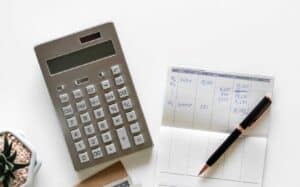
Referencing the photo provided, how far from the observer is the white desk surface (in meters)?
0.65

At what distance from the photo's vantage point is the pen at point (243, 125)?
2.11 feet

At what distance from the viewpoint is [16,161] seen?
1.98 ft

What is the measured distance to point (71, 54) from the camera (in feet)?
2.09

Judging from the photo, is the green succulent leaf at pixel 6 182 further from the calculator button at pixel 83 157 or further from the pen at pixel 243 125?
the pen at pixel 243 125

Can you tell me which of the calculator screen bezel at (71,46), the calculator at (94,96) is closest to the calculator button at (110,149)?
the calculator at (94,96)

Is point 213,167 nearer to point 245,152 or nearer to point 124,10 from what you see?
point 245,152

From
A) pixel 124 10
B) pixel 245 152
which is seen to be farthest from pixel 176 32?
pixel 245 152

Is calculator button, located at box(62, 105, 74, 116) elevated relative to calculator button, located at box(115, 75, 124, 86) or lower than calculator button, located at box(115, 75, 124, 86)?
lower

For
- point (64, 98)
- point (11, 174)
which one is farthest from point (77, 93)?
point (11, 174)

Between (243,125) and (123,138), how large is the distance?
0.16m

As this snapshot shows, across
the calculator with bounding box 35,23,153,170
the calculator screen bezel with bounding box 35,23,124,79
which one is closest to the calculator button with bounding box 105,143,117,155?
the calculator with bounding box 35,23,153,170

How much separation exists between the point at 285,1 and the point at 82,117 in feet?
1.00

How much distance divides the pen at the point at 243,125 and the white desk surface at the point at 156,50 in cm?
2

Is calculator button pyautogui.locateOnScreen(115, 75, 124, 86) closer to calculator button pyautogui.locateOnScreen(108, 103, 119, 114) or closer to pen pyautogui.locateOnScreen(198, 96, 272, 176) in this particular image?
calculator button pyautogui.locateOnScreen(108, 103, 119, 114)
